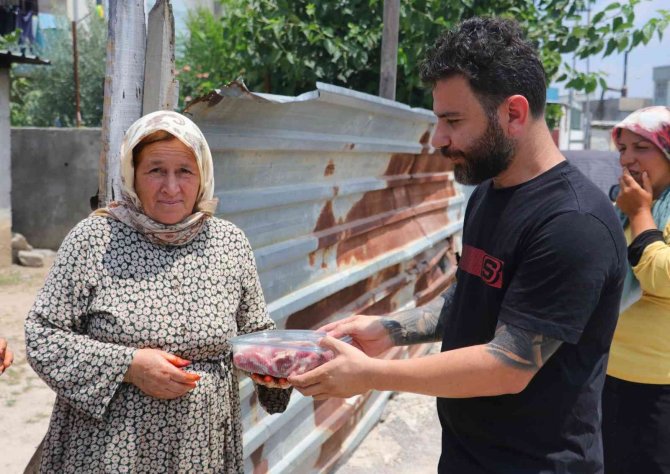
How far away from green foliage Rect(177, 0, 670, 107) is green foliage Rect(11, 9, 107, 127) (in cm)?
990

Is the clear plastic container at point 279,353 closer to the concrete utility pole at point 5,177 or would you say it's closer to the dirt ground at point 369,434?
the dirt ground at point 369,434

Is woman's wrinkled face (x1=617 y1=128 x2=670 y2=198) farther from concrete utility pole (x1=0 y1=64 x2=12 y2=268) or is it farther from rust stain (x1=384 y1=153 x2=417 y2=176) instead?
concrete utility pole (x1=0 y1=64 x2=12 y2=268)

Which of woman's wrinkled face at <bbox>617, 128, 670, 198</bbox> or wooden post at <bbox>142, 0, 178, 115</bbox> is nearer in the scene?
wooden post at <bbox>142, 0, 178, 115</bbox>

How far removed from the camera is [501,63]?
69.6 inches

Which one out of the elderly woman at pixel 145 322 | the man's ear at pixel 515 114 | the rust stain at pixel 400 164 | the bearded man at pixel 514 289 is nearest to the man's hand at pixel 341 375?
the bearded man at pixel 514 289

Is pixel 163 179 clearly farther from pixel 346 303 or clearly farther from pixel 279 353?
pixel 346 303

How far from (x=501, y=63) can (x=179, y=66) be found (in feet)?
50.6

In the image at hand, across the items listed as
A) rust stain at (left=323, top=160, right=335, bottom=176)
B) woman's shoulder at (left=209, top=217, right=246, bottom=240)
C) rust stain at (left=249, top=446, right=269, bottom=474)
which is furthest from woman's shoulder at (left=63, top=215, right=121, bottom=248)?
rust stain at (left=323, top=160, right=335, bottom=176)

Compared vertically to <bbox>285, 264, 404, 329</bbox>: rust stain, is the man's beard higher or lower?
higher

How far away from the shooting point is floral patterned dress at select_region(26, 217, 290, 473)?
2.10m

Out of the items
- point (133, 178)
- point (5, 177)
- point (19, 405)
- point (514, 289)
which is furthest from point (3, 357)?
point (5, 177)

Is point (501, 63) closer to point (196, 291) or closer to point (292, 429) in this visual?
point (196, 291)

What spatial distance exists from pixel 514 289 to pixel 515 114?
17.3 inches

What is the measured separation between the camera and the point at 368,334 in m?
2.29
